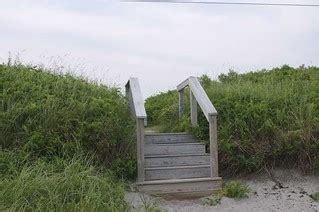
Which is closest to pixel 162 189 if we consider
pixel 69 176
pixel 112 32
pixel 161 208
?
pixel 161 208

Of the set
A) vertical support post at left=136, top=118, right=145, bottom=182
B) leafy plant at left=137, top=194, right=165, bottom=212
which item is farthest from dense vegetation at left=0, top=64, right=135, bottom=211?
leafy plant at left=137, top=194, right=165, bottom=212

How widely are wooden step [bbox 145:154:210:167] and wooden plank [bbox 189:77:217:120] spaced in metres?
0.72

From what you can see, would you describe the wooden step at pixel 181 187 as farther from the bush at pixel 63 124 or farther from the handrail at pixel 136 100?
the handrail at pixel 136 100

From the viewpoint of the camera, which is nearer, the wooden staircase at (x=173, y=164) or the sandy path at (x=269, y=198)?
the sandy path at (x=269, y=198)

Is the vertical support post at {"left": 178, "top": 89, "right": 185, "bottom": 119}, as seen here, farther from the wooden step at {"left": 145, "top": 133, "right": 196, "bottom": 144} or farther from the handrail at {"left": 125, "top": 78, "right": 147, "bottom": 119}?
the handrail at {"left": 125, "top": 78, "right": 147, "bottom": 119}

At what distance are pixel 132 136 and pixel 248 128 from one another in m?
1.88

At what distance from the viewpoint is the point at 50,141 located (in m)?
6.38

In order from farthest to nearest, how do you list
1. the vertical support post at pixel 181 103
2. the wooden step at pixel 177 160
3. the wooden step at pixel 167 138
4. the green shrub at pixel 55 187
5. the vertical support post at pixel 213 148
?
the vertical support post at pixel 181 103
the wooden step at pixel 167 138
the wooden step at pixel 177 160
the vertical support post at pixel 213 148
the green shrub at pixel 55 187

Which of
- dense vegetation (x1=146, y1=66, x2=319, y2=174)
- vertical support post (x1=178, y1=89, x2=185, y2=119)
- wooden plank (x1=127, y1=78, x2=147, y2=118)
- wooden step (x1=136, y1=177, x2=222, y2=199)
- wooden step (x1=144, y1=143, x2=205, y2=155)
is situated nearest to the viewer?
wooden step (x1=136, y1=177, x2=222, y2=199)

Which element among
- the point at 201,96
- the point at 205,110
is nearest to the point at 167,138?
the point at 201,96

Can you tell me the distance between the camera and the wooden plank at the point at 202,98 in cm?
715

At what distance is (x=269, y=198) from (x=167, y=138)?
86.1 inches

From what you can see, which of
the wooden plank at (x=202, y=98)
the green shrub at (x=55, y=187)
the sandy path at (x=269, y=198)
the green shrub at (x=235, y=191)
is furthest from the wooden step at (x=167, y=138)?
the green shrub at (x=55, y=187)

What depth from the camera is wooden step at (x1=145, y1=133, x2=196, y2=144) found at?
797cm
